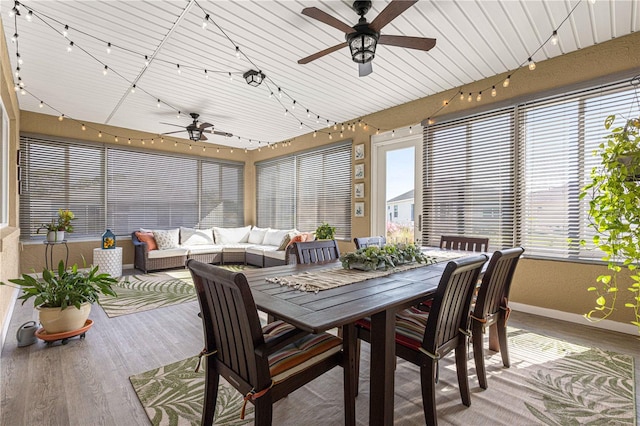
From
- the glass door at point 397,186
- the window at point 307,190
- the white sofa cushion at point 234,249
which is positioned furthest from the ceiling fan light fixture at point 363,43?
the white sofa cushion at point 234,249

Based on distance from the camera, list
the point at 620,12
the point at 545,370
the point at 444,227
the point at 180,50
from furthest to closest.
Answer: the point at 444,227, the point at 180,50, the point at 620,12, the point at 545,370

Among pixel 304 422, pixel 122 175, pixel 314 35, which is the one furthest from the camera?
pixel 122 175

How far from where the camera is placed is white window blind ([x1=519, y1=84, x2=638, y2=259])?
3146mm

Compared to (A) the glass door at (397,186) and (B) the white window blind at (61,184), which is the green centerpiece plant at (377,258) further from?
(B) the white window blind at (61,184)

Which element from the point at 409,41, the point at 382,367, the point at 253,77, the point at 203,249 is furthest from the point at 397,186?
the point at 203,249

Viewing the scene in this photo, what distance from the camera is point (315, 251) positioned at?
2721mm

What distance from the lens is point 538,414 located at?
1.80 metres

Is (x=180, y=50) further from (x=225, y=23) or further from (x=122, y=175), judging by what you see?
(x=122, y=175)

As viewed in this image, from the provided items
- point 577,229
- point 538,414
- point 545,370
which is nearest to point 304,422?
point 538,414

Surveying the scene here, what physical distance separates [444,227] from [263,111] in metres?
3.29

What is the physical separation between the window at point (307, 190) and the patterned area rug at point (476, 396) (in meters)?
3.57

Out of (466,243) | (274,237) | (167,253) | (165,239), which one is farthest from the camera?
(274,237)

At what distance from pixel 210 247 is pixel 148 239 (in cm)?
113

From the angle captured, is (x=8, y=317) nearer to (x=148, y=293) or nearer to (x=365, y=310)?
(x=148, y=293)
